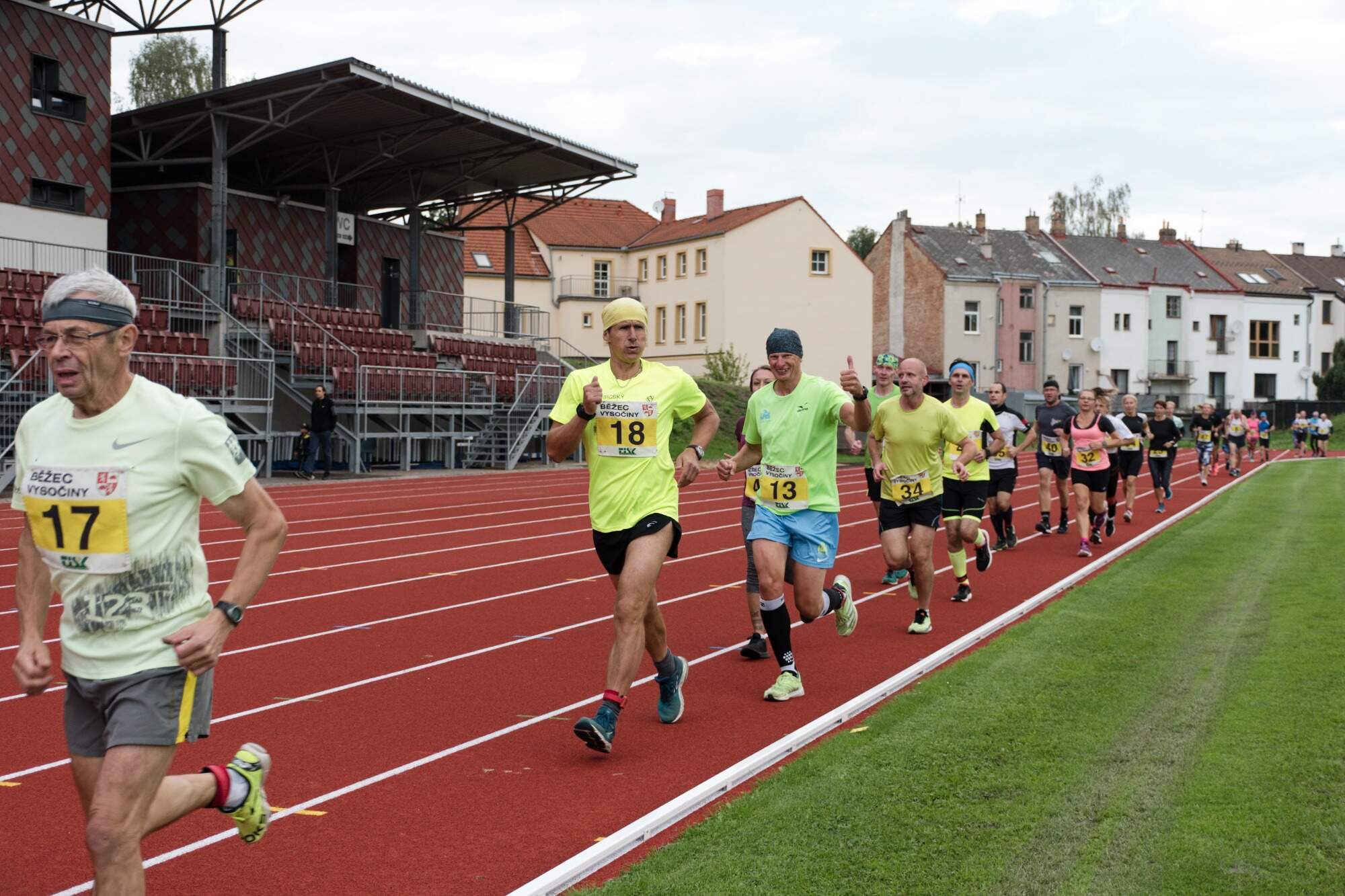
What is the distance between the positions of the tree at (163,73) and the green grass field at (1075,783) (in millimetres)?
54914

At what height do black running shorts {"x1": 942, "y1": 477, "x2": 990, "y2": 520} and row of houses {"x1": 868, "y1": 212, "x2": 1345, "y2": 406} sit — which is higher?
row of houses {"x1": 868, "y1": 212, "x2": 1345, "y2": 406}

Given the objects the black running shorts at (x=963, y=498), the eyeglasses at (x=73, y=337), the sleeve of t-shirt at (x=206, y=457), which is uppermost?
the eyeglasses at (x=73, y=337)

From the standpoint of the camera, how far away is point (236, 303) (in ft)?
100

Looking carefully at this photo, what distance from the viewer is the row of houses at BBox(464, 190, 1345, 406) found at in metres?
60.1

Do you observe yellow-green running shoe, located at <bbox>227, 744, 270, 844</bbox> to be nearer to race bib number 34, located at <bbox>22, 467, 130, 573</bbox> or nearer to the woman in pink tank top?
race bib number 34, located at <bbox>22, 467, 130, 573</bbox>

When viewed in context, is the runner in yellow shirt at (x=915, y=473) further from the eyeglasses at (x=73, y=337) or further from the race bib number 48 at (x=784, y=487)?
the eyeglasses at (x=73, y=337)

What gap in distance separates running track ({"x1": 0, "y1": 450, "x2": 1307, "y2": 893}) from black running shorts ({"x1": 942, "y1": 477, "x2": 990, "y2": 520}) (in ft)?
2.62

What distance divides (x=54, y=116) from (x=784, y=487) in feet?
91.4

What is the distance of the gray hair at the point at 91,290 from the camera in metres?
3.55

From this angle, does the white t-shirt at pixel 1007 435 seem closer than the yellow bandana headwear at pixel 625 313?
No

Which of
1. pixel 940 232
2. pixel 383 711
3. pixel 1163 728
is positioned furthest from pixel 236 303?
pixel 940 232

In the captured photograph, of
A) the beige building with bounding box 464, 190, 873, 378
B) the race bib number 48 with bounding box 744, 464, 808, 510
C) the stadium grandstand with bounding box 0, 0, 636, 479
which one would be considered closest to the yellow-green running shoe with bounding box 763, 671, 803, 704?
the race bib number 48 with bounding box 744, 464, 808, 510

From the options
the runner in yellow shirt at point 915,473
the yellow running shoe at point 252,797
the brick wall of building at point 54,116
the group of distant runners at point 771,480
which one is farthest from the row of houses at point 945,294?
the yellow running shoe at point 252,797

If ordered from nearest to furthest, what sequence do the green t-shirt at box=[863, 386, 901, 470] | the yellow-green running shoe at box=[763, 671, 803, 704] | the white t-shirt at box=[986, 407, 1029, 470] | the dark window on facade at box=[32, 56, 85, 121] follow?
the yellow-green running shoe at box=[763, 671, 803, 704], the green t-shirt at box=[863, 386, 901, 470], the white t-shirt at box=[986, 407, 1029, 470], the dark window on facade at box=[32, 56, 85, 121]
